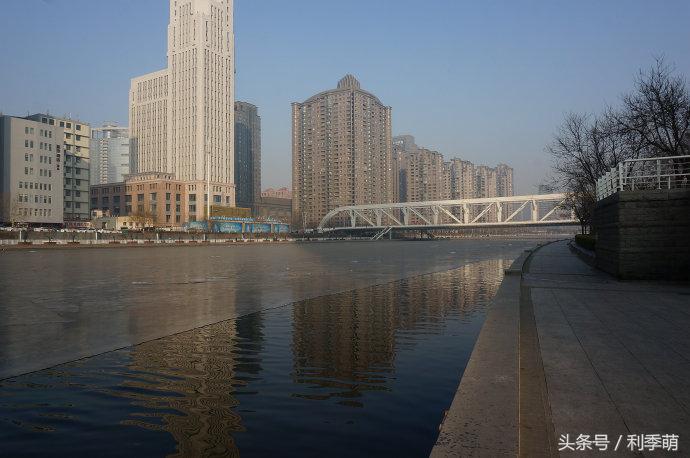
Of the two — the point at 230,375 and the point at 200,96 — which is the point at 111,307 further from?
the point at 200,96

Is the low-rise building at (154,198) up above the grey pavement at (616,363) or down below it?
above

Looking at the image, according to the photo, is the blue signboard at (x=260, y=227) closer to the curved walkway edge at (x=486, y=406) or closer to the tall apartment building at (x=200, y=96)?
the tall apartment building at (x=200, y=96)

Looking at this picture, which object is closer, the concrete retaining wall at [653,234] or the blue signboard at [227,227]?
the concrete retaining wall at [653,234]

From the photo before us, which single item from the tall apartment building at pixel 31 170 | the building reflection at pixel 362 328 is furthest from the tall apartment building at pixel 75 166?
the building reflection at pixel 362 328

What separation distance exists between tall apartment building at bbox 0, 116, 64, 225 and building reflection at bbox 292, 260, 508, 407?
97474mm

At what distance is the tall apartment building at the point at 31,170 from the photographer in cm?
9775

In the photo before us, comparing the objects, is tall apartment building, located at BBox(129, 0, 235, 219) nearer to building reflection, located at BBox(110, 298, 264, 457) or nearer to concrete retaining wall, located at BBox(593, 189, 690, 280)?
concrete retaining wall, located at BBox(593, 189, 690, 280)

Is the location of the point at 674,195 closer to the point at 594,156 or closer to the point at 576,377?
the point at 576,377

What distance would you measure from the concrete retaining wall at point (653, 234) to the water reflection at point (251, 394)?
1081 centimetres

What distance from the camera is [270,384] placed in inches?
261

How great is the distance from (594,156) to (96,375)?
48.8 meters

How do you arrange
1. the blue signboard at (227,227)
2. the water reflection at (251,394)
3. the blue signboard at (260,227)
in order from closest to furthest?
the water reflection at (251,394)
the blue signboard at (227,227)
the blue signboard at (260,227)

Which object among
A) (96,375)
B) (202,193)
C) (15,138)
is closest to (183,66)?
(202,193)

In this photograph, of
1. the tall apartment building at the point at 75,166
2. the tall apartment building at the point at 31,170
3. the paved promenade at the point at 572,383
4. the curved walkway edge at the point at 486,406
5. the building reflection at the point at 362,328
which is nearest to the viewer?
the curved walkway edge at the point at 486,406
